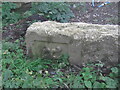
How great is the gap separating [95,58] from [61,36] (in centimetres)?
57

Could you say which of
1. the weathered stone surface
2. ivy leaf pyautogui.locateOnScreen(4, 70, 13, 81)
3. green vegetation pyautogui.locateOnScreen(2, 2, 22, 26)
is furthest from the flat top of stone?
green vegetation pyautogui.locateOnScreen(2, 2, 22, 26)

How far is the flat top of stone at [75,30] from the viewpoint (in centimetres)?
286

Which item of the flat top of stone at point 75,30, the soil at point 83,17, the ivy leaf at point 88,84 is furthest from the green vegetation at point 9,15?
the ivy leaf at point 88,84

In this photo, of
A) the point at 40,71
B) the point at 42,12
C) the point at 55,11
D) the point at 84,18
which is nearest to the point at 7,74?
the point at 40,71

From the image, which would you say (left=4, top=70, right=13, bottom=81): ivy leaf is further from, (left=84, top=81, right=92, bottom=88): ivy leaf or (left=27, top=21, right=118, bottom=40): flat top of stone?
(left=84, top=81, right=92, bottom=88): ivy leaf

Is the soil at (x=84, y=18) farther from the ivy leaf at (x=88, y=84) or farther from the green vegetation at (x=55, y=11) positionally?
the ivy leaf at (x=88, y=84)

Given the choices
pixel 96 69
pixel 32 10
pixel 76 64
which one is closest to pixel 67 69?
pixel 76 64

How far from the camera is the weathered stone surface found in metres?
2.83

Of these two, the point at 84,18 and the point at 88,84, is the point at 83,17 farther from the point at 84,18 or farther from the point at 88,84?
the point at 88,84

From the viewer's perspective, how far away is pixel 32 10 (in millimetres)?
5113

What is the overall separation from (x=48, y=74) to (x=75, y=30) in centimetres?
75

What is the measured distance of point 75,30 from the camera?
9.75 feet

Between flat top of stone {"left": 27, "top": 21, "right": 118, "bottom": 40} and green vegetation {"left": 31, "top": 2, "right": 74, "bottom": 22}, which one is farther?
green vegetation {"left": 31, "top": 2, "right": 74, "bottom": 22}

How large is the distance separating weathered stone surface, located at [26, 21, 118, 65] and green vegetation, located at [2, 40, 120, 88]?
0.12 m
